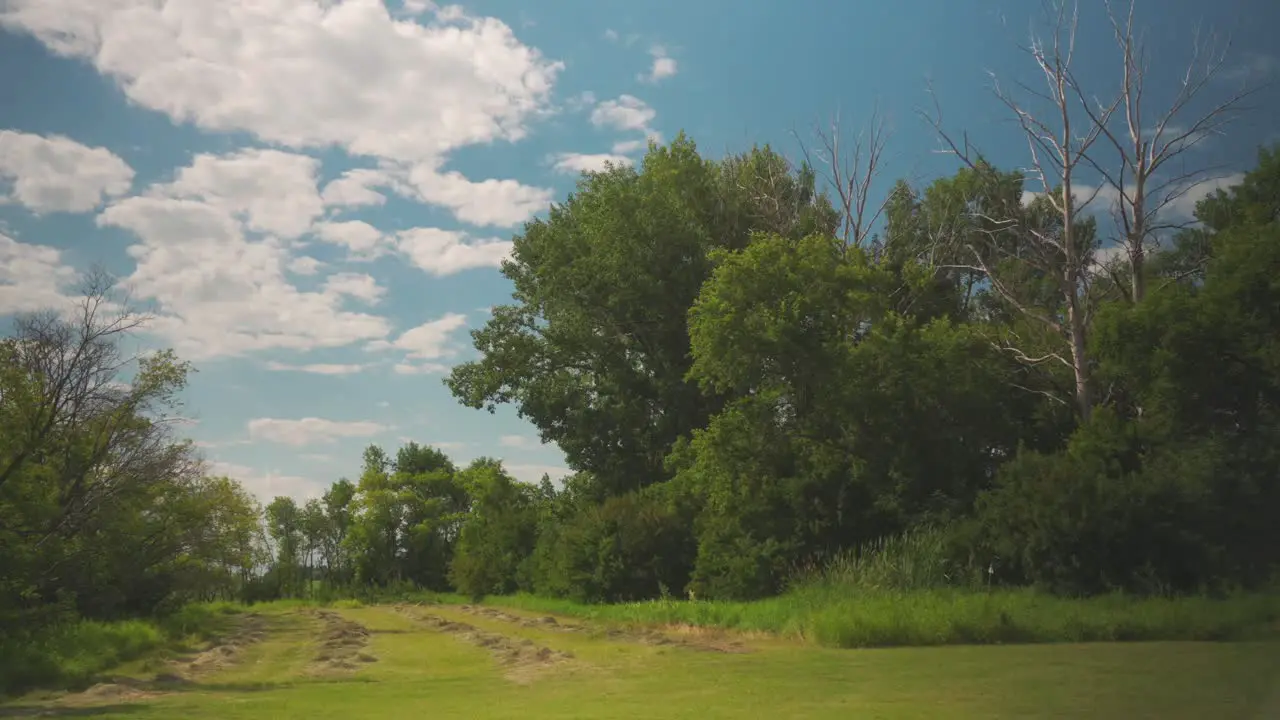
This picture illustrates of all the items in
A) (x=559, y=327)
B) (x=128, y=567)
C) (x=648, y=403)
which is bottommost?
(x=128, y=567)

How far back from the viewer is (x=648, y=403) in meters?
40.3

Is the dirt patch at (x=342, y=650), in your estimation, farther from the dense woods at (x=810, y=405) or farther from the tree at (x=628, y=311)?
the tree at (x=628, y=311)

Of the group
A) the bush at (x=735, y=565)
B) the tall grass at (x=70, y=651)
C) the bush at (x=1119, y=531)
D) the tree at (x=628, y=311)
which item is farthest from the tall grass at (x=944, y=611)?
the tree at (x=628, y=311)

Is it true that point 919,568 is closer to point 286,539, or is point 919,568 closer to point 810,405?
point 810,405

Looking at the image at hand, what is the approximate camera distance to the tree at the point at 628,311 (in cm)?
3897

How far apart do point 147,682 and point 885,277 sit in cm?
2262

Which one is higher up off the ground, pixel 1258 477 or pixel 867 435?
pixel 867 435

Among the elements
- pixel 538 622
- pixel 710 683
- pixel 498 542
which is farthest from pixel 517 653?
pixel 498 542

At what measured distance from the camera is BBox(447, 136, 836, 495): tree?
39.0 m

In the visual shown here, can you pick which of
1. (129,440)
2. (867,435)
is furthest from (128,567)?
(867,435)

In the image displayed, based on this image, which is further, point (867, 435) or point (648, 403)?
point (648, 403)

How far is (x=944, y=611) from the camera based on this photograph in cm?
1723

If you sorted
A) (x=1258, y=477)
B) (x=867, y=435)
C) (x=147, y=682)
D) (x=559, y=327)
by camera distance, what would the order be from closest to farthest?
(x=147, y=682) → (x=1258, y=477) → (x=867, y=435) → (x=559, y=327)

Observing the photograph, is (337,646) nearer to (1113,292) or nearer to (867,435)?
(867,435)
